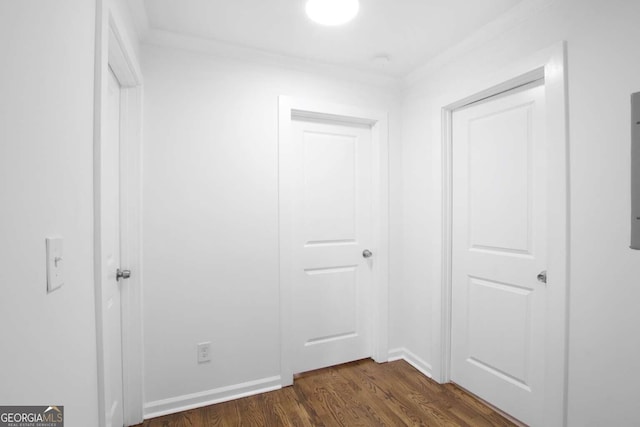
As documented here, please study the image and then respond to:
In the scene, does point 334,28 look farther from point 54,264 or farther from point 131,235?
point 54,264

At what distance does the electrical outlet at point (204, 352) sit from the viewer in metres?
2.01

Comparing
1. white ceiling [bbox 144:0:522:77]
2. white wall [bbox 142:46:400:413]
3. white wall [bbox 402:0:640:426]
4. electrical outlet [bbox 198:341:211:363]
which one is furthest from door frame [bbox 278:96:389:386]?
white wall [bbox 402:0:640:426]

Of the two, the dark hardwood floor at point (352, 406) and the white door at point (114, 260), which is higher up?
the white door at point (114, 260)

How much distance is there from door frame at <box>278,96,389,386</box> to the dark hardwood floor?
20cm

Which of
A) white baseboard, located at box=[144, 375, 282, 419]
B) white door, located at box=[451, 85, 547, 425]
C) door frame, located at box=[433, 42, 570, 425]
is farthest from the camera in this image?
white baseboard, located at box=[144, 375, 282, 419]

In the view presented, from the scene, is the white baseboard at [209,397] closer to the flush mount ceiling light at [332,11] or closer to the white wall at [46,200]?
the white wall at [46,200]

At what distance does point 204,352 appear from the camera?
2.02 m

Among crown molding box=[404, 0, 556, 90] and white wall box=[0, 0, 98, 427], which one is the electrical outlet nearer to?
white wall box=[0, 0, 98, 427]

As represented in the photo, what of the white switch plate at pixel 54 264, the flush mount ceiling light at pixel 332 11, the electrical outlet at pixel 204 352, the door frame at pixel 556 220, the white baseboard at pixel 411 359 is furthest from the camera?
the white baseboard at pixel 411 359

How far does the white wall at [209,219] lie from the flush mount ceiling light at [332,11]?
0.56m

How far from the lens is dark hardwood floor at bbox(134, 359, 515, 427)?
185cm

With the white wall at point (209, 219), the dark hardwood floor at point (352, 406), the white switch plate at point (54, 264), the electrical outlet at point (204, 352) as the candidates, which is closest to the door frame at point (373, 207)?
the white wall at point (209, 219)

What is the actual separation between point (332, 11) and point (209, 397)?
2.43 metres

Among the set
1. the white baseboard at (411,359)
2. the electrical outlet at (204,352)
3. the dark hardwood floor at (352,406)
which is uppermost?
the electrical outlet at (204,352)
